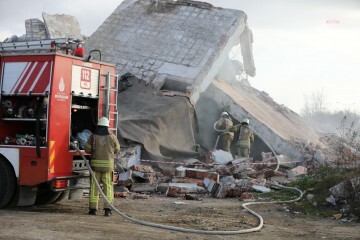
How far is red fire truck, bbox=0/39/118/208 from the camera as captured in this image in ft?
27.2

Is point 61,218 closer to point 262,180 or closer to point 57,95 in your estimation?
point 57,95

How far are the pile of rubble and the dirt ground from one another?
1049 mm

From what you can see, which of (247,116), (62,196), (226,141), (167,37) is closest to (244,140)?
(226,141)

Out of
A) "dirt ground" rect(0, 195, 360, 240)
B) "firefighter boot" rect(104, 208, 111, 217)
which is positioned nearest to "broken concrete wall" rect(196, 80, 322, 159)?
"dirt ground" rect(0, 195, 360, 240)

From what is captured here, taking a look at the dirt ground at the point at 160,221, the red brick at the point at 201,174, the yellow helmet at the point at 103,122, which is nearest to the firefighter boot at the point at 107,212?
the dirt ground at the point at 160,221

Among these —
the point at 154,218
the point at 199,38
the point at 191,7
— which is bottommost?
the point at 154,218

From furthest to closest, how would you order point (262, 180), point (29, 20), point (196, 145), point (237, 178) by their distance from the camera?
point (29, 20) → point (196, 145) → point (237, 178) → point (262, 180)

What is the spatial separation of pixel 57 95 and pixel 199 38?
9736mm

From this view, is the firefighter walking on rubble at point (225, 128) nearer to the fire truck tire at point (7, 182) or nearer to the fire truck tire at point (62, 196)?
the fire truck tire at point (62, 196)

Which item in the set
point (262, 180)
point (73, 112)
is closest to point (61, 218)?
point (73, 112)

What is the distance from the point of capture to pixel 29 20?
18.7 meters

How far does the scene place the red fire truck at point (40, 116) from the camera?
27.2 feet

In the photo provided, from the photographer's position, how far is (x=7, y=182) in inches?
333

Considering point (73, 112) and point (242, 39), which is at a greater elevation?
point (242, 39)
